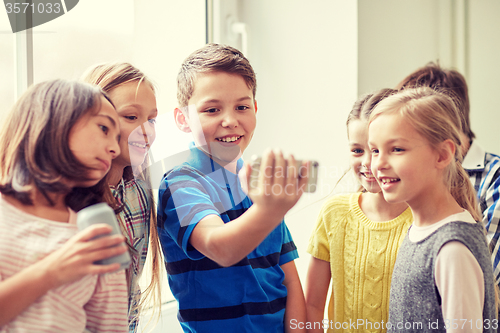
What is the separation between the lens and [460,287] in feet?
1.80

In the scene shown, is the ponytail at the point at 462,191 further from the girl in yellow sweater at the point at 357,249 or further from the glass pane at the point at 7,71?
the glass pane at the point at 7,71

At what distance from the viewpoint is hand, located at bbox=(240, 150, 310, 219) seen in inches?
17.1

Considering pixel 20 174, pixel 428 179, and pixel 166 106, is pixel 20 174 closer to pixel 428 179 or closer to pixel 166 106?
pixel 166 106

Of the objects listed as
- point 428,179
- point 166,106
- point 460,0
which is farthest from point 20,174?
point 460,0

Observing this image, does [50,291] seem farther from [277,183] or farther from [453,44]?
[453,44]

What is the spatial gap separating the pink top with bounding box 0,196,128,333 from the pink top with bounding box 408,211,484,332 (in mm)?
438

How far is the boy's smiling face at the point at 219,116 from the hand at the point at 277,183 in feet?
0.62

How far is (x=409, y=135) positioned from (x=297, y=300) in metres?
0.36

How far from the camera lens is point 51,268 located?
39 centimetres

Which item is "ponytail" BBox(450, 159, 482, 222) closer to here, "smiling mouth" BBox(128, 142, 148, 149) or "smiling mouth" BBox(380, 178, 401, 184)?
"smiling mouth" BBox(380, 178, 401, 184)

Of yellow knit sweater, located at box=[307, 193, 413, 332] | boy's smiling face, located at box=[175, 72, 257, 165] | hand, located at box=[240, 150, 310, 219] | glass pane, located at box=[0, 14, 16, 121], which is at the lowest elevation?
yellow knit sweater, located at box=[307, 193, 413, 332]

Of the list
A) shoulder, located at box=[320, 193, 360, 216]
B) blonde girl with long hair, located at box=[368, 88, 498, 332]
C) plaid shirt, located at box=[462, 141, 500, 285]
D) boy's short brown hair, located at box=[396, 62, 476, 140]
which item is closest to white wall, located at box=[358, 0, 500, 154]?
boy's short brown hair, located at box=[396, 62, 476, 140]

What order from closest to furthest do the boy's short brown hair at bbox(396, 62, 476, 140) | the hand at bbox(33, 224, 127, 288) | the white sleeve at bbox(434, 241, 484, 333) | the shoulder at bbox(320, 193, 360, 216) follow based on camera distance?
the hand at bbox(33, 224, 127, 288), the white sleeve at bbox(434, 241, 484, 333), the shoulder at bbox(320, 193, 360, 216), the boy's short brown hair at bbox(396, 62, 476, 140)

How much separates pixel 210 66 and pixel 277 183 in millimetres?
298
